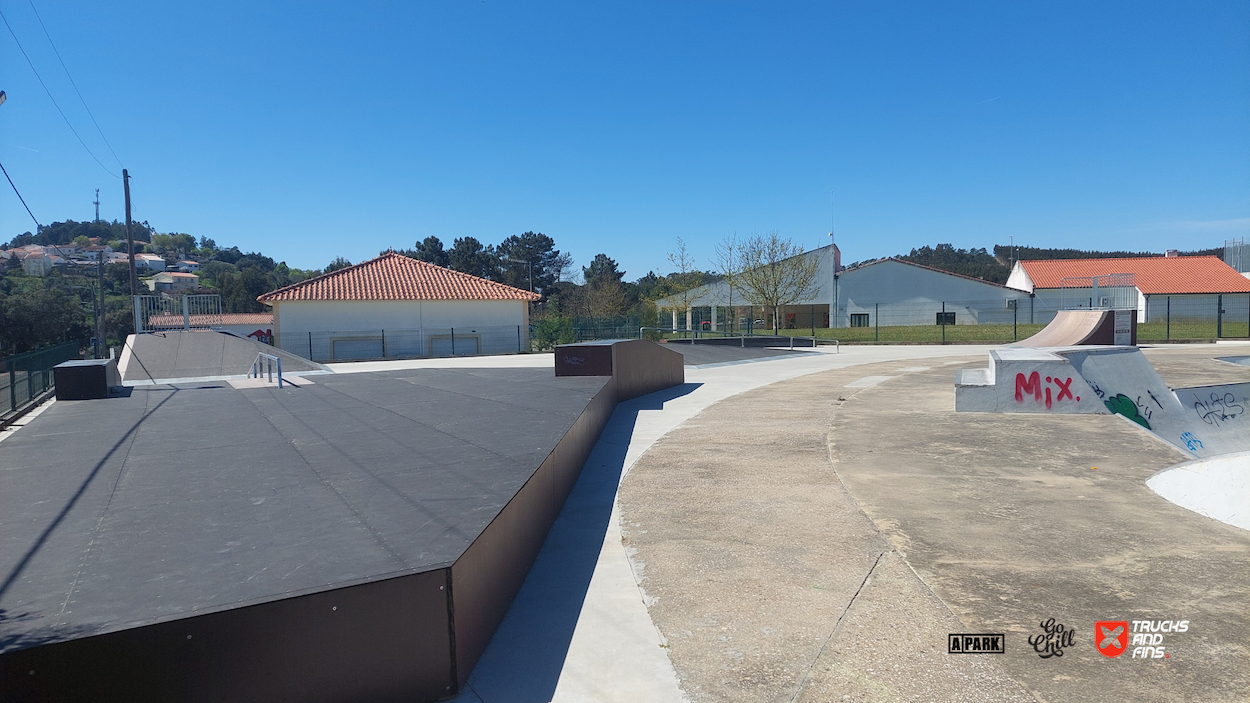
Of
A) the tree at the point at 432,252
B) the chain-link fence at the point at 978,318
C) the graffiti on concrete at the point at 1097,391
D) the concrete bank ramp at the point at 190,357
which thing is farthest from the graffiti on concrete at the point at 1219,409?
the tree at the point at 432,252

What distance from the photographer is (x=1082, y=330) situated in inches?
780

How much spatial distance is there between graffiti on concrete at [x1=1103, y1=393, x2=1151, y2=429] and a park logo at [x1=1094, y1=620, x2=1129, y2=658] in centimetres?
1015

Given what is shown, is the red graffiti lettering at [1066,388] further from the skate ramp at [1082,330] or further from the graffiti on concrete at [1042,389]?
the skate ramp at [1082,330]

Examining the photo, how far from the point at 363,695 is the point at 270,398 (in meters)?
8.33

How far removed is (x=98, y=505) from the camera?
4.32 m

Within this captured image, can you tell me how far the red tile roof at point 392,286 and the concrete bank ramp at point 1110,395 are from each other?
27.6 m

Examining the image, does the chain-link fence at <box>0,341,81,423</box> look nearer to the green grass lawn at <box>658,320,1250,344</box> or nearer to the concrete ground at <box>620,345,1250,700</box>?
the concrete ground at <box>620,345,1250,700</box>

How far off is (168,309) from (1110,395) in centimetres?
2676

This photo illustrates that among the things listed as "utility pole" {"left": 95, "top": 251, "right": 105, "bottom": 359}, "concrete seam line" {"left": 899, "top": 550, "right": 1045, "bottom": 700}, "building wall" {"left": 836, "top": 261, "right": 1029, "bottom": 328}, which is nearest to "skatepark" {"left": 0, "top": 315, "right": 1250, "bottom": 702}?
"concrete seam line" {"left": 899, "top": 550, "right": 1045, "bottom": 700}

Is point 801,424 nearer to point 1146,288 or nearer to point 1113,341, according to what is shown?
point 1113,341

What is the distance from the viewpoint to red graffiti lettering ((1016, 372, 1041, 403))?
11109mm

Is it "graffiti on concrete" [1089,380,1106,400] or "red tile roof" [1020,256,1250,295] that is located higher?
"red tile roof" [1020,256,1250,295]

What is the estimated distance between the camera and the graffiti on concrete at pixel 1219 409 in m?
13.7

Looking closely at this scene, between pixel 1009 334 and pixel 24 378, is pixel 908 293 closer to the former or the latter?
pixel 1009 334
